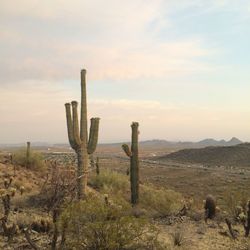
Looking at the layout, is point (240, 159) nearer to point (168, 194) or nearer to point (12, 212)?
point (168, 194)

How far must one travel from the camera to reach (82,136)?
19922 mm

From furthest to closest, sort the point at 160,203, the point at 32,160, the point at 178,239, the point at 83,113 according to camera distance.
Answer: the point at 32,160, the point at 83,113, the point at 160,203, the point at 178,239

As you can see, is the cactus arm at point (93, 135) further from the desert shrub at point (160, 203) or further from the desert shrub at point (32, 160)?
the desert shrub at point (32, 160)

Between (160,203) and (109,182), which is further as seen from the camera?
(109,182)

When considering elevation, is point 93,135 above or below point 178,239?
above

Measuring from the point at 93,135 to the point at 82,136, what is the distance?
0.56 meters

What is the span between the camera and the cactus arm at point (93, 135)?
20.2 metres

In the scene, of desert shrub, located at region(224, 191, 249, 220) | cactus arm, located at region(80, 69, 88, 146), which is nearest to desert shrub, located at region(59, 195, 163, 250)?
desert shrub, located at region(224, 191, 249, 220)

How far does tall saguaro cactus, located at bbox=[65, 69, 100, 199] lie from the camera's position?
1952 centimetres

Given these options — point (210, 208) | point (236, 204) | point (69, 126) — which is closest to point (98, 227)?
point (210, 208)

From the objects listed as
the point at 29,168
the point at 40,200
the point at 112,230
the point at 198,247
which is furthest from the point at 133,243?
the point at 29,168

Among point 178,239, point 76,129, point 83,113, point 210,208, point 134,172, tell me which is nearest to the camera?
point 178,239

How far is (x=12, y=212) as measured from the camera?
52.7 feet

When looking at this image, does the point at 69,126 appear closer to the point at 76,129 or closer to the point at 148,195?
the point at 76,129
